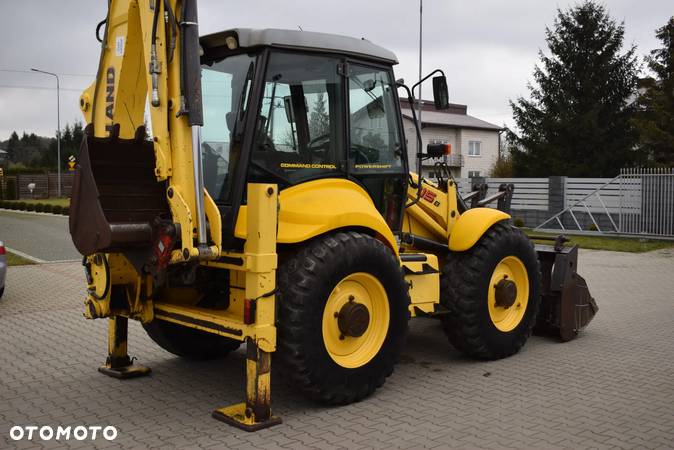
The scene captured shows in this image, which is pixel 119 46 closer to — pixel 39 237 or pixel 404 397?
pixel 404 397

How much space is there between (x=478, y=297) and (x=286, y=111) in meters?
2.52

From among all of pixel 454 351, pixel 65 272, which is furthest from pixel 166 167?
pixel 65 272

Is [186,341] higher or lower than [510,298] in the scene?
lower

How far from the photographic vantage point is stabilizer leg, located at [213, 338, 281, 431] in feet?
16.0

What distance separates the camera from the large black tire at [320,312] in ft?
16.4

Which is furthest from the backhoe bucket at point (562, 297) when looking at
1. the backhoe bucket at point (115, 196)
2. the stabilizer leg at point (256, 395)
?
the backhoe bucket at point (115, 196)

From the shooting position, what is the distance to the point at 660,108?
2786cm

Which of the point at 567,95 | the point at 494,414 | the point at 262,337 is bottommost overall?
the point at 494,414

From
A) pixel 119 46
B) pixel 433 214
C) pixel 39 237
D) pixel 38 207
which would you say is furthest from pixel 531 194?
pixel 38 207

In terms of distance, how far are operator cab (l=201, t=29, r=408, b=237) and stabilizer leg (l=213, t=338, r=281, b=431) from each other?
0.94 meters

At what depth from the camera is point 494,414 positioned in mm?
5285

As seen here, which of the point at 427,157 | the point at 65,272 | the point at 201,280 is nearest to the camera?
the point at 201,280

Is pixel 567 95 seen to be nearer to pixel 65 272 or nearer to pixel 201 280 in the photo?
pixel 65 272

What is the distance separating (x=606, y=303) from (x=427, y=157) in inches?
208
